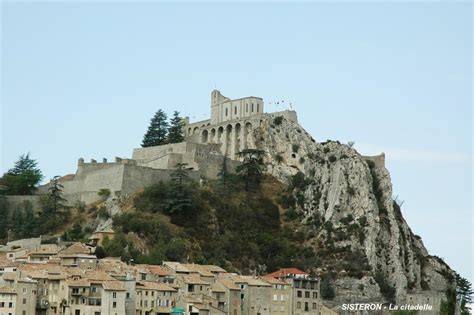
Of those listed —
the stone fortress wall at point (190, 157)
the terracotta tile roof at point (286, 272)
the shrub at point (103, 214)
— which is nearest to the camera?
the terracotta tile roof at point (286, 272)

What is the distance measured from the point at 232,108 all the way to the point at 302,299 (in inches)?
1830

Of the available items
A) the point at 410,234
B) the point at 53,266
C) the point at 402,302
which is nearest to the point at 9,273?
the point at 53,266

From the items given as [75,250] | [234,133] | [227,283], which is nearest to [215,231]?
[227,283]

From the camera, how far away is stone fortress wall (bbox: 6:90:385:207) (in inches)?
5600

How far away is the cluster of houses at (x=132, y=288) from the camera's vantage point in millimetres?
105375

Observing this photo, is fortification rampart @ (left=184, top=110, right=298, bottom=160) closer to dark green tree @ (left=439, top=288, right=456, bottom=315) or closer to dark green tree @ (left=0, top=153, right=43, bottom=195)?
dark green tree @ (left=0, top=153, right=43, bottom=195)

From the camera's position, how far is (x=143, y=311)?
355 ft

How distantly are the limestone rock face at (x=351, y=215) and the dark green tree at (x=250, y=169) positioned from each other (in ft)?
10.7

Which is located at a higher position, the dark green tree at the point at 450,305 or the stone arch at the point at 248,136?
the stone arch at the point at 248,136

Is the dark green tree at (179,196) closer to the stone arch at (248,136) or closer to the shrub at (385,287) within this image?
the stone arch at (248,136)

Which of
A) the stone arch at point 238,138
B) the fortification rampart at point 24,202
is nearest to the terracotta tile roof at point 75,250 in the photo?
the fortification rampart at point 24,202

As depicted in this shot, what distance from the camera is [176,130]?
530 ft

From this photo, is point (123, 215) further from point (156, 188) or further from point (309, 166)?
point (309, 166)

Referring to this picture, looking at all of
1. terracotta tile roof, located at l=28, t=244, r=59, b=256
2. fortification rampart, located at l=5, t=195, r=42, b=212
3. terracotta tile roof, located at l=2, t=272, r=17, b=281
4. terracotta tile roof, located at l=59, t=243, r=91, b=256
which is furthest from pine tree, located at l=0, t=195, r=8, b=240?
terracotta tile roof, located at l=2, t=272, r=17, b=281
